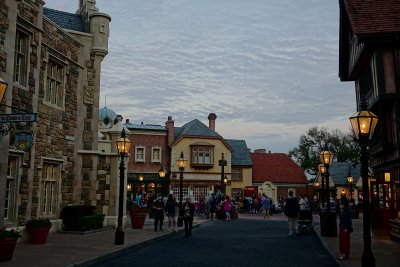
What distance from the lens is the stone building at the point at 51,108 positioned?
1376 cm

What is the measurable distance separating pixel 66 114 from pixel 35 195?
3833 mm

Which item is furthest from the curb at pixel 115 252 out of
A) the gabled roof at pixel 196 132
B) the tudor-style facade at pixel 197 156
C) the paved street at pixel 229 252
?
the gabled roof at pixel 196 132

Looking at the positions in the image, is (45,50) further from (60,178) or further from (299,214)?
(299,214)

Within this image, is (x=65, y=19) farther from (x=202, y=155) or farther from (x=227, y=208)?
(x=202, y=155)

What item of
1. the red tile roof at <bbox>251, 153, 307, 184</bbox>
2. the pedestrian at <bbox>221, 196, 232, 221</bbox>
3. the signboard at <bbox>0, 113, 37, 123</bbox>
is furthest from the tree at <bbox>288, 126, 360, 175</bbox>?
the signboard at <bbox>0, 113, 37, 123</bbox>

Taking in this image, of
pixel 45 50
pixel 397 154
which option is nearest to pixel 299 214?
pixel 397 154

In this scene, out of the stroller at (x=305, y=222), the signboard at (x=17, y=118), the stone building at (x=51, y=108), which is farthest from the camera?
Result: the stroller at (x=305, y=222)

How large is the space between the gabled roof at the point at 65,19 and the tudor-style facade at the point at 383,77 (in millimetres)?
12364

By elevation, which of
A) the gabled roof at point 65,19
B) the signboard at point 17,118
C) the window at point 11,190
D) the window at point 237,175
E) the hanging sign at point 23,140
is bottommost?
the window at point 11,190

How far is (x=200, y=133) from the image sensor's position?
2008 inches

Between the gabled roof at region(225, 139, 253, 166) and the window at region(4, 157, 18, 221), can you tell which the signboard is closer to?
the window at region(4, 157, 18, 221)

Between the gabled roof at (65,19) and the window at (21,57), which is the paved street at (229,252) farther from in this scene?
the gabled roof at (65,19)

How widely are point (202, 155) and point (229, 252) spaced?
36.1 metres

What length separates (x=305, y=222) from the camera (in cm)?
2127
